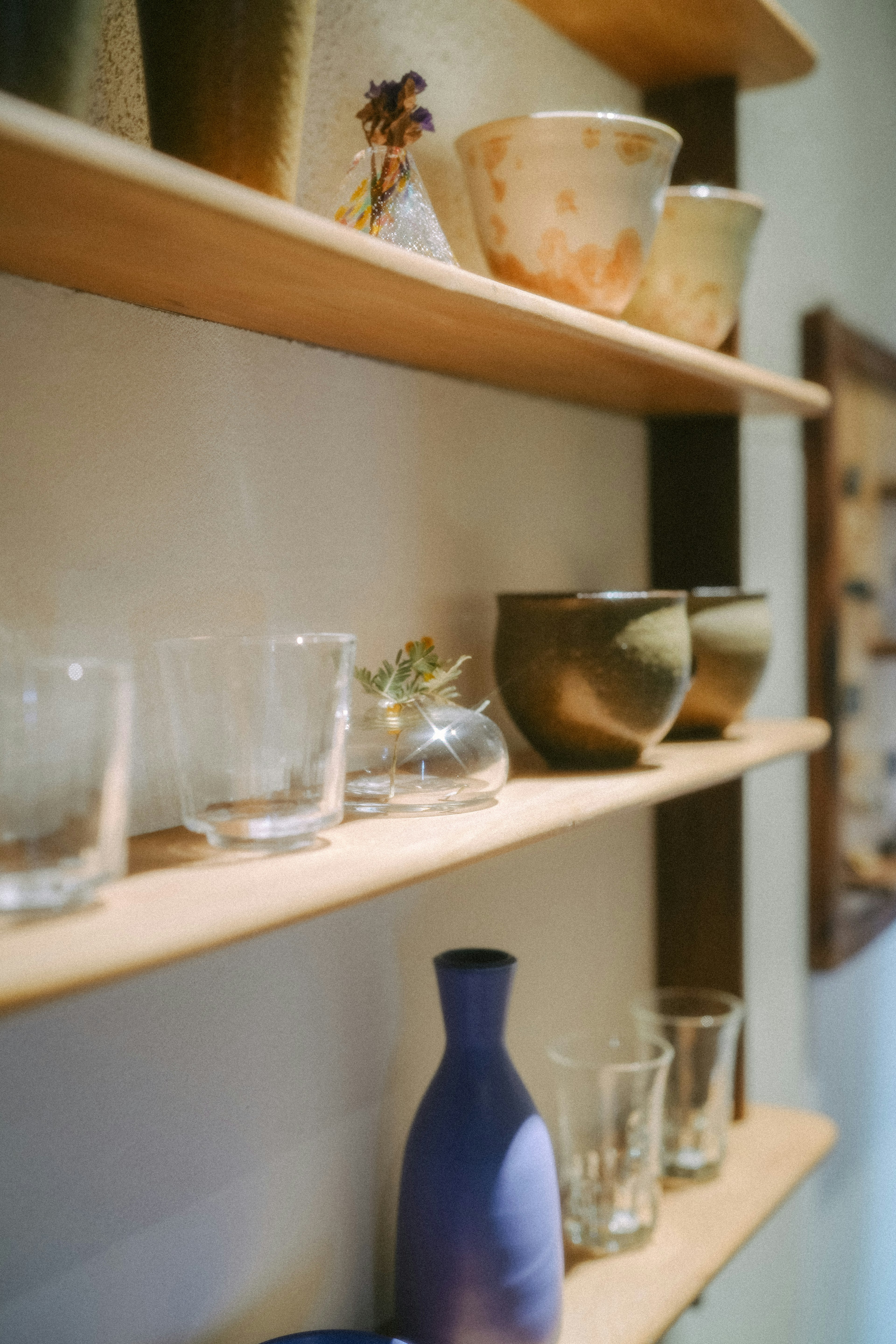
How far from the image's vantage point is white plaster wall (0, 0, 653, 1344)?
705 mm

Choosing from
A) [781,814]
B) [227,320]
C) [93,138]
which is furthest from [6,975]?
[781,814]

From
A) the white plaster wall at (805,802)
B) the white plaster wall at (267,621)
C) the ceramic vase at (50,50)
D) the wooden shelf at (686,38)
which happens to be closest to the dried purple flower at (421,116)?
the white plaster wall at (267,621)

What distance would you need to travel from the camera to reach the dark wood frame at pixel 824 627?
1776 mm

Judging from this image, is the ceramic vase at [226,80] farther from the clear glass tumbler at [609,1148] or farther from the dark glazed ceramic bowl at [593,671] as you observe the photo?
the clear glass tumbler at [609,1148]

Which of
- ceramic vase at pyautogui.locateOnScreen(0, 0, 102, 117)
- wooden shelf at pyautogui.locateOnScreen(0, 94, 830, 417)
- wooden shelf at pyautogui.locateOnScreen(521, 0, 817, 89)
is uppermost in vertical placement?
wooden shelf at pyautogui.locateOnScreen(521, 0, 817, 89)

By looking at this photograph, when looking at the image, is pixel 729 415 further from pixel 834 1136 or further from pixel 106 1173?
pixel 106 1173

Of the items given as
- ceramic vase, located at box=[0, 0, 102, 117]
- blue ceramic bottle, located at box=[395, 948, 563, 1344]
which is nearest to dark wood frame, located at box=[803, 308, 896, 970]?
blue ceramic bottle, located at box=[395, 948, 563, 1344]

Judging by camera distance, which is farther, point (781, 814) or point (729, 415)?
point (781, 814)

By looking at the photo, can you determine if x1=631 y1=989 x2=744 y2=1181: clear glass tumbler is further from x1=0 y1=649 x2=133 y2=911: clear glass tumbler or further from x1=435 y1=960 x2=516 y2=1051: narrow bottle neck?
x1=0 y1=649 x2=133 y2=911: clear glass tumbler

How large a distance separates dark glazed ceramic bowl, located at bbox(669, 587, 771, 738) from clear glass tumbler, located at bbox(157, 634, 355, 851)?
1.79ft

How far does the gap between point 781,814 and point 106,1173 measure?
1232 mm

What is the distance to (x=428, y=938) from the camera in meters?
1.03

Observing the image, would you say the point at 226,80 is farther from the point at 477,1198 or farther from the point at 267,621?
the point at 477,1198

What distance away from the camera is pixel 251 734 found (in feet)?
2.18
